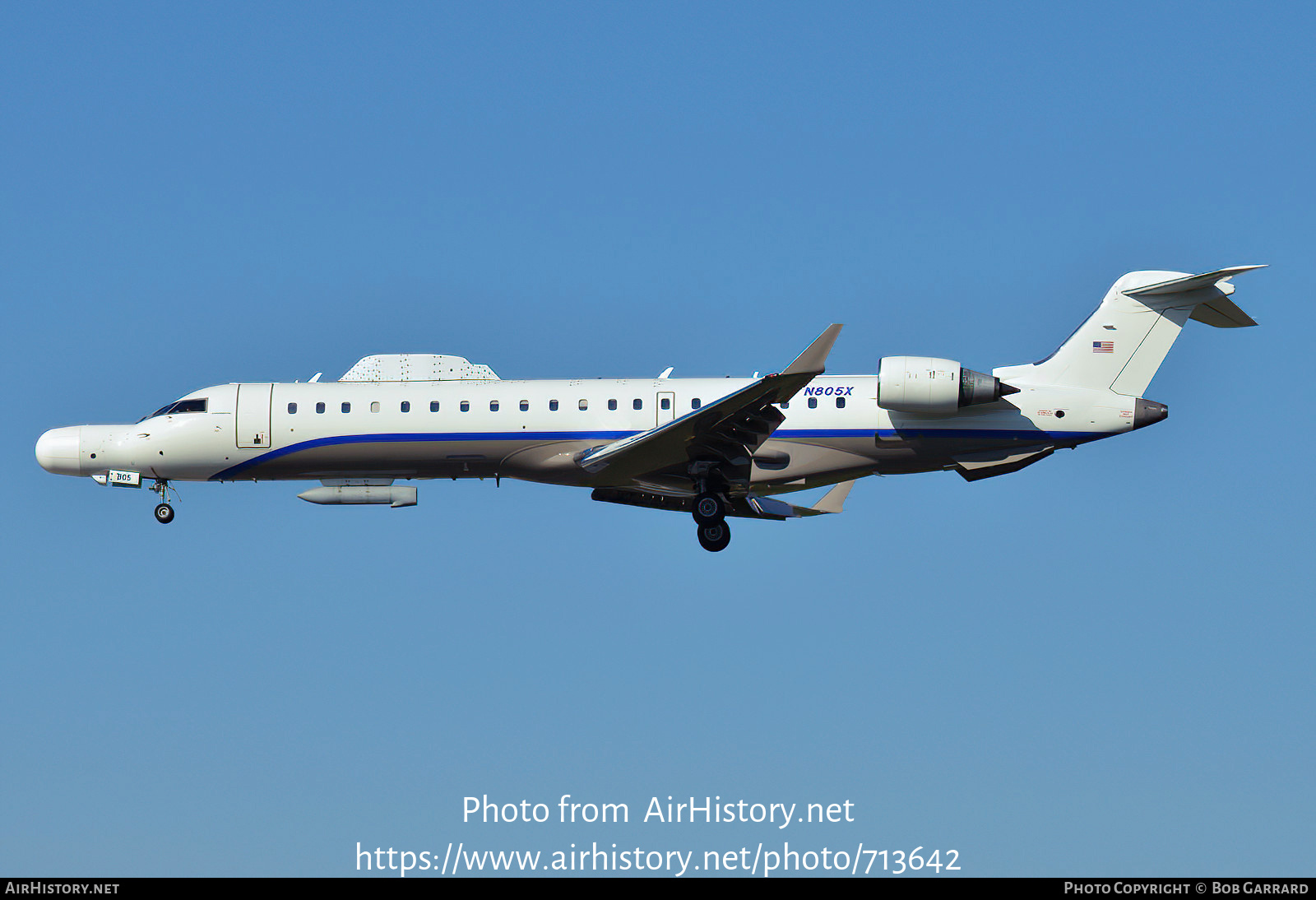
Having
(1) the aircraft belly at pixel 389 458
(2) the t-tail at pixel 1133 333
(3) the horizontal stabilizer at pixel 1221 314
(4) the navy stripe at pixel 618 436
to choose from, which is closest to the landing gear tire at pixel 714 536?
(4) the navy stripe at pixel 618 436

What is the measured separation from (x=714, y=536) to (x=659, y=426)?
101 inches

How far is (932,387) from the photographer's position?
30.3 m

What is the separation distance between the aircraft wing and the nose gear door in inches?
259

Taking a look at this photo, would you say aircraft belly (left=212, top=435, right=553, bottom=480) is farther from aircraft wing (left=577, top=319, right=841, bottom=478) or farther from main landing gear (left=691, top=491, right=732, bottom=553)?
main landing gear (left=691, top=491, right=732, bottom=553)

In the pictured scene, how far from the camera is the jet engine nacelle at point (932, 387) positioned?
30281 mm

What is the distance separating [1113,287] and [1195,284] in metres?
1.67

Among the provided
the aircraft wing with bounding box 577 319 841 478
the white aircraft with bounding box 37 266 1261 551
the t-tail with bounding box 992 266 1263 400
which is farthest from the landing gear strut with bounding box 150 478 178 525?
the t-tail with bounding box 992 266 1263 400

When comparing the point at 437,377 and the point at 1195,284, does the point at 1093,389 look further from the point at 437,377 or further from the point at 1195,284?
the point at 437,377

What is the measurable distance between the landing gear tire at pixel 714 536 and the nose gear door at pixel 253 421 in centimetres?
905

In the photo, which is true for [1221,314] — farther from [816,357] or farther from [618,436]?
[618,436]

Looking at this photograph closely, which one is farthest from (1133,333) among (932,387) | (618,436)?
(618,436)

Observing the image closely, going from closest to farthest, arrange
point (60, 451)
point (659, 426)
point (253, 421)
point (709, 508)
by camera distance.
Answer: point (659, 426) < point (709, 508) < point (253, 421) < point (60, 451)
